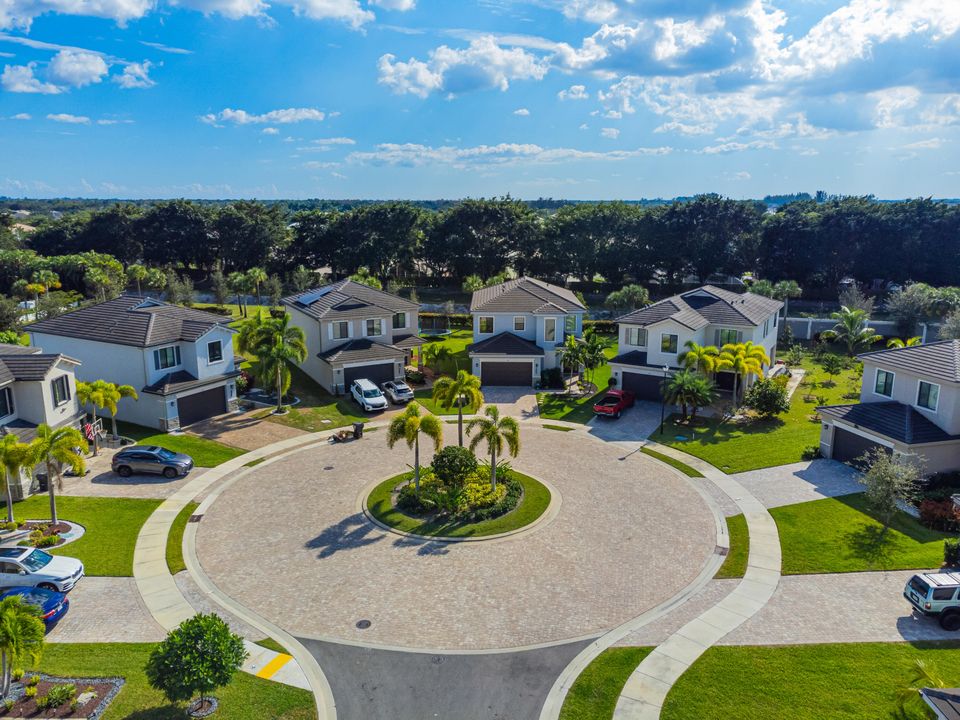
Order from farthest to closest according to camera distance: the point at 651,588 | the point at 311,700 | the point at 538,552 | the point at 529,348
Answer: the point at 529,348, the point at 538,552, the point at 651,588, the point at 311,700

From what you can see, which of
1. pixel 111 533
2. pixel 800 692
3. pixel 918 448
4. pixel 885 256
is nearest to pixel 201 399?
pixel 111 533

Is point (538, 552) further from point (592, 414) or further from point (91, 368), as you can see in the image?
point (91, 368)

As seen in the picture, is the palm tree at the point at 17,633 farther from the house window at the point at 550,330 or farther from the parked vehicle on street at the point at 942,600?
the house window at the point at 550,330

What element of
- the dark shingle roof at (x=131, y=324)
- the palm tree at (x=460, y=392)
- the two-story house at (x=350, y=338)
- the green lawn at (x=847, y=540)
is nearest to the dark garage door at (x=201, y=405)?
the dark shingle roof at (x=131, y=324)

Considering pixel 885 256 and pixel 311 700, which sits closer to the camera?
pixel 311 700

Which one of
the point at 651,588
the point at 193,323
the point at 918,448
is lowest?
the point at 651,588

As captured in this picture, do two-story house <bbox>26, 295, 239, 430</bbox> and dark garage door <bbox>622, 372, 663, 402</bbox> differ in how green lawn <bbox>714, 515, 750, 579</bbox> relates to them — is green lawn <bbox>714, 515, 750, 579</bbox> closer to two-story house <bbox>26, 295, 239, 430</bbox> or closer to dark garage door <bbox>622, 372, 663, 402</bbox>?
dark garage door <bbox>622, 372, 663, 402</bbox>
